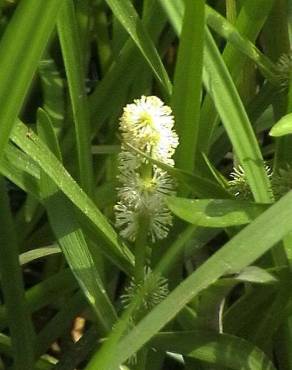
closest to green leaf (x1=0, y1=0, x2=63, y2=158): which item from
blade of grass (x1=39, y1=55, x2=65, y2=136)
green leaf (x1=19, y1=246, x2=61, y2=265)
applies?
green leaf (x1=19, y1=246, x2=61, y2=265)

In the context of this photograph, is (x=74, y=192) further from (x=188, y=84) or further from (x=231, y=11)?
(x=231, y=11)

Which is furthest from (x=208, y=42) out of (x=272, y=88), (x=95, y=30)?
(x=95, y=30)

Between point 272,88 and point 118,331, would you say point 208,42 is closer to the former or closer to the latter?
point 272,88

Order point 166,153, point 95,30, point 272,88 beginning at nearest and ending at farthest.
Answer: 1. point 166,153
2. point 272,88
3. point 95,30

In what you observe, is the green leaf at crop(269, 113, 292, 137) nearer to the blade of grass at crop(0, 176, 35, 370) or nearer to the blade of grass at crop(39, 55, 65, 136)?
the blade of grass at crop(0, 176, 35, 370)

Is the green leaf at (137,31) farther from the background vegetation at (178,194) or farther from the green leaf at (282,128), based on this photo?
the green leaf at (282,128)
